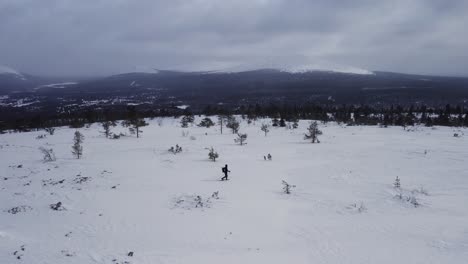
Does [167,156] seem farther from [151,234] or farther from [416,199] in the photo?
[416,199]

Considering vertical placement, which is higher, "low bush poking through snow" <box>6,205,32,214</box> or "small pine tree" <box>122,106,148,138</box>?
"small pine tree" <box>122,106,148,138</box>

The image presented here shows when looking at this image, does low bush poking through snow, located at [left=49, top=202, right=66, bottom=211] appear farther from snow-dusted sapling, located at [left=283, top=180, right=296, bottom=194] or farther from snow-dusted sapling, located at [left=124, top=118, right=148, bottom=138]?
snow-dusted sapling, located at [left=124, top=118, right=148, bottom=138]

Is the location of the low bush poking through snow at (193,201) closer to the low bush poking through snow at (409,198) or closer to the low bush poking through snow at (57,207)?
the low bush poking through snow at (57,207)

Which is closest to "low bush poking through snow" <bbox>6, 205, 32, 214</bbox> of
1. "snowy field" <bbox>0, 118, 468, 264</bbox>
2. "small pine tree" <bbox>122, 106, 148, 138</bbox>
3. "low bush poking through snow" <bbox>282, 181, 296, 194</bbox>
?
"snowy field" <bbox>0, 118, 468, 264</bbox>

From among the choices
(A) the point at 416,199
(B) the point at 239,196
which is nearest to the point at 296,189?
(B) the point at 239,196

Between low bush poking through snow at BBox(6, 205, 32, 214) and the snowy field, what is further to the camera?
low bush poking through snow at BBox(6, 205, 32, 214)

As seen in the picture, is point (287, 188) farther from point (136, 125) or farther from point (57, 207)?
point (136, 125)

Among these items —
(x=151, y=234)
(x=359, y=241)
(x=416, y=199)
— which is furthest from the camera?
(x=416, y=199)

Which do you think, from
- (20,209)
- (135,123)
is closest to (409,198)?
(20,209)
